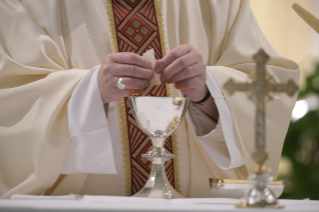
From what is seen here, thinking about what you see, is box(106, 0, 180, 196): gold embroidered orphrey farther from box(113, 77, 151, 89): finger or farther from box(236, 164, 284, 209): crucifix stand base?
box(236, 164, 284, 209): crucifix stand base

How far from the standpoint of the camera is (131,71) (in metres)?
1.27

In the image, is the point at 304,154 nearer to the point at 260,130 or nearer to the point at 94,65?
the point at 94,65

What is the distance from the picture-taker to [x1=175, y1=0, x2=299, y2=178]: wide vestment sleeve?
61.0 inches

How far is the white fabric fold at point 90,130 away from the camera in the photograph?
133 cm

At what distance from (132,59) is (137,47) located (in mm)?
552

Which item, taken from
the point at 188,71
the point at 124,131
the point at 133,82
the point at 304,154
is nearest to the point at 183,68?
the point at 188,71

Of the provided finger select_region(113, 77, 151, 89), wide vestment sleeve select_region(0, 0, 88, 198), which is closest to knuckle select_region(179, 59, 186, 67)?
finger select_region(113, 77, 151, 89)

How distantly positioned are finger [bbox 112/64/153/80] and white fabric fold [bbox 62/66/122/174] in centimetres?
10

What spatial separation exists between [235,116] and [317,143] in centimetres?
313

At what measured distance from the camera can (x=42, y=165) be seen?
1.41 metres

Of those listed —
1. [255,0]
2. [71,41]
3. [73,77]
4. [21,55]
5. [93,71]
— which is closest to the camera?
[93,71]

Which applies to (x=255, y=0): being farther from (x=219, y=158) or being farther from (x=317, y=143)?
(x=219, y=158)

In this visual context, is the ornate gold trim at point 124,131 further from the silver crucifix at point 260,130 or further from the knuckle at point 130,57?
the silver crucifix at point 260,130

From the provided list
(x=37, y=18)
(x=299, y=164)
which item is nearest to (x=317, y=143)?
(x=299, y=164)
